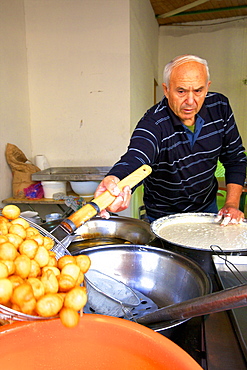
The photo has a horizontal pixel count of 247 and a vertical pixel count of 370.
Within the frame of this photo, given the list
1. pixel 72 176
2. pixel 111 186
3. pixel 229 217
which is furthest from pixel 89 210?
pixel 72 176

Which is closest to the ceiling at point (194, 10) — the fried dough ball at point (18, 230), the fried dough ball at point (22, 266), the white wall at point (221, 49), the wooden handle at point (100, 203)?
the white wall at point (221, 49)

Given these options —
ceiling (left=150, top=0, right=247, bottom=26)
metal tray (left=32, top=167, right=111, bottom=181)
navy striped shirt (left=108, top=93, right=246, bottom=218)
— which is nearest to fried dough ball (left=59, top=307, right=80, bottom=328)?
navy striped shirt (left=108, top=93, right=246, bottom=218)

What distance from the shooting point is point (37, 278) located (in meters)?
0.59

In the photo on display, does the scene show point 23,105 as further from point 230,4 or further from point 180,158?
point 230,4

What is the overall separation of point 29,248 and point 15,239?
0.16 feet

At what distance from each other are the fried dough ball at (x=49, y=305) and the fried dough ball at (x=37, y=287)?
2cm

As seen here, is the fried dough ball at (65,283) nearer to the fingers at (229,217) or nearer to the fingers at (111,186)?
the fingers at (111,186)

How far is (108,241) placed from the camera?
55.3 inches

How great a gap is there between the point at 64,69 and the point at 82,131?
0.75 m

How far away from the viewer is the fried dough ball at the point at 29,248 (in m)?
0.63

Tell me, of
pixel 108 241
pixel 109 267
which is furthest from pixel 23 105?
pixel 109 267

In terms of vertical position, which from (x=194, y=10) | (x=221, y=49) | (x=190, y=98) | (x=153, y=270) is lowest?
(x=153, y=270)

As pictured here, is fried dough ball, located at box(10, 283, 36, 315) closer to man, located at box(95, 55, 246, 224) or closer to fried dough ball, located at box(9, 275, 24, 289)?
fried dough ball, located at box(9, 275, 24, 289)

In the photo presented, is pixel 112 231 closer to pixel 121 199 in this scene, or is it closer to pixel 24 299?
pixel 121 199
